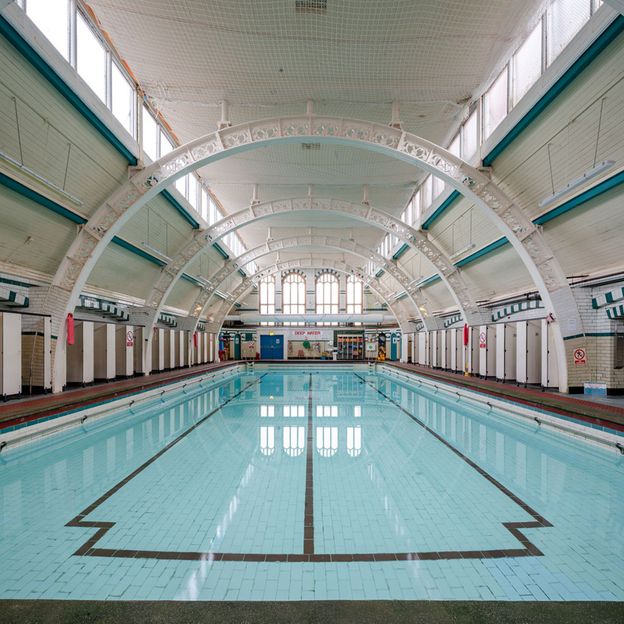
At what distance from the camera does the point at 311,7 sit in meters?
6.70

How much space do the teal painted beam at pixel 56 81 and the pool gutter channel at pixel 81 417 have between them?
19.4 ft

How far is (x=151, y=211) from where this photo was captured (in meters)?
Result: 12.7

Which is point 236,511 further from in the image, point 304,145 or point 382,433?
point 304,145

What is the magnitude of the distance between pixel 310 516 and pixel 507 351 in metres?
10.7

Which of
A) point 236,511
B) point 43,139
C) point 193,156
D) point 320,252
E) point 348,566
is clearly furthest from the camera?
point 320,252

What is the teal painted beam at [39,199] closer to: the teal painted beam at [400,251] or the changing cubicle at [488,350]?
the changing cubicle at [488,350]

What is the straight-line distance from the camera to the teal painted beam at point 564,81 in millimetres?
5449

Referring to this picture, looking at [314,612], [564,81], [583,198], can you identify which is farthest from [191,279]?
[314,612]

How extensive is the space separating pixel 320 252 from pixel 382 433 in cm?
2060

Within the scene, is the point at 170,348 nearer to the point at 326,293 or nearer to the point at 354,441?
the point at 354,441

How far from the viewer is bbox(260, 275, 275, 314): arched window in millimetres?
31484

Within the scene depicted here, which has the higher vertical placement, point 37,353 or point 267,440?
point 37,353

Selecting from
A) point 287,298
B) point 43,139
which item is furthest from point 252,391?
point 287,298

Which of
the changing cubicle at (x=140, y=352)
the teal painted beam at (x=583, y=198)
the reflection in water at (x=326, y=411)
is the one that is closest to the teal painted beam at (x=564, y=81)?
the teal painted beam at (x=583, y=198)
